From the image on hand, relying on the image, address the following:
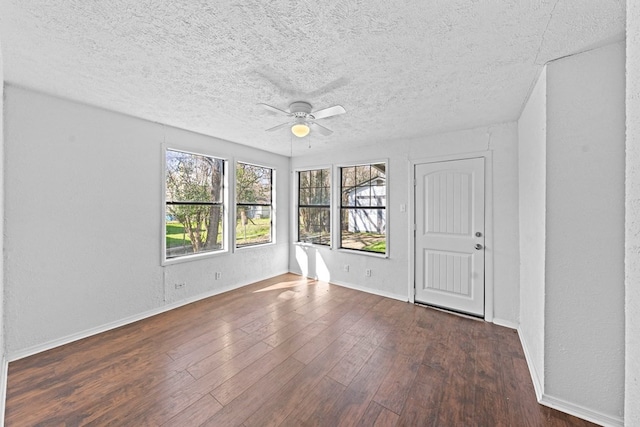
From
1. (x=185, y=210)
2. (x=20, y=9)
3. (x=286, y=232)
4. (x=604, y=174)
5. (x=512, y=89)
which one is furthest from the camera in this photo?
(x=286, y=232)

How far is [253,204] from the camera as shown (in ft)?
15.4

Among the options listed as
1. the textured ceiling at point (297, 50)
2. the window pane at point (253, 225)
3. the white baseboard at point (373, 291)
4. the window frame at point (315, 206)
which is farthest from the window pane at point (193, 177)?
the white baseboard at point (373, 291)

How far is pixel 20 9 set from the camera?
1383mm

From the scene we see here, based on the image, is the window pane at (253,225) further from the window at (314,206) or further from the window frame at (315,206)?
the window at (314,206)

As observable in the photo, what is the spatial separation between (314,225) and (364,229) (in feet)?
3.53

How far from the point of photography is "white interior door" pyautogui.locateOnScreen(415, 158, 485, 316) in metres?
3.26

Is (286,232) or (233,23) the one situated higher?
(233,23)

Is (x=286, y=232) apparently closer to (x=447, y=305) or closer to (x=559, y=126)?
(x=447, y=305)

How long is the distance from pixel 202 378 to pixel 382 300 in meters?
2.56

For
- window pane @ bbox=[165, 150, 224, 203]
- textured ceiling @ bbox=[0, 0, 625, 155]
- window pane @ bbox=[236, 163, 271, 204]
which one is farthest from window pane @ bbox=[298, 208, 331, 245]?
textured ceiling @ bbox=[0, 0, 625, 155]

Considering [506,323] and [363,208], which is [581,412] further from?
[363,208]

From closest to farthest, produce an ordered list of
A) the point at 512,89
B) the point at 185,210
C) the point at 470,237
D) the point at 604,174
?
the point at 604,174 < the point at 512,89 < the point at 470,237 < the point at 185,210

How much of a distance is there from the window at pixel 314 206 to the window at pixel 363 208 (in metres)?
0.32

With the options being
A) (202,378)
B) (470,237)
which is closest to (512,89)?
(470,237)
